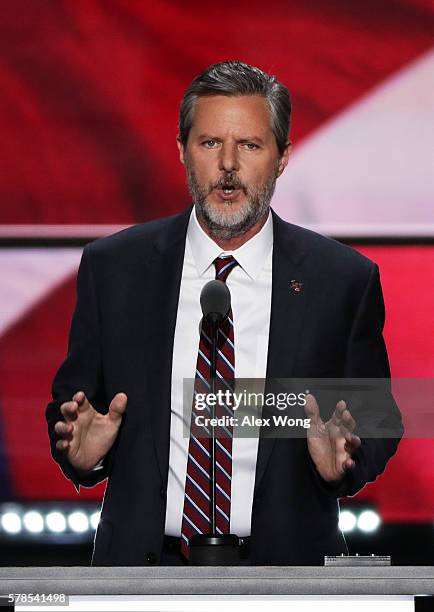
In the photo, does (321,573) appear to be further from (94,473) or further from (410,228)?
(410,228)

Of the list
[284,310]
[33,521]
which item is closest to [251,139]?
[284,310]

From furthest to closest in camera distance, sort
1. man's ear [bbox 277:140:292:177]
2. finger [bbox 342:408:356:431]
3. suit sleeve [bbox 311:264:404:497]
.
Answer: man's ear [bbox 277:140:292:177], suit sleeve [bbox 311:264:404:497], finger [bbox 342:408:356:431]

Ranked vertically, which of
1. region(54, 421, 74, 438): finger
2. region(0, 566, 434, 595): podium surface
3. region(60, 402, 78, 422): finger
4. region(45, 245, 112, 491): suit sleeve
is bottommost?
region(0, 566, 434, 595): podium surface

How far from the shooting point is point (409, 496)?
297 cm

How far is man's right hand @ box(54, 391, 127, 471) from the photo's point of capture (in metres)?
2.06

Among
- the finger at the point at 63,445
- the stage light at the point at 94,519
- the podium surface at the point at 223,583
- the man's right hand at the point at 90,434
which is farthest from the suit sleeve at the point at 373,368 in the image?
the stage light at the point at 94,519

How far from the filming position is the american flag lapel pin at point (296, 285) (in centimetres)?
245

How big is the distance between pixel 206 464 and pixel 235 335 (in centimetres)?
33

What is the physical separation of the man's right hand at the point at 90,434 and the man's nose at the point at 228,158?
0.64 meters

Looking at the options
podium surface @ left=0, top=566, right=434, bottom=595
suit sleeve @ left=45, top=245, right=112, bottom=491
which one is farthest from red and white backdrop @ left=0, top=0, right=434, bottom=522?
podium surface @ left=0, top=566, right=434, bottom=595

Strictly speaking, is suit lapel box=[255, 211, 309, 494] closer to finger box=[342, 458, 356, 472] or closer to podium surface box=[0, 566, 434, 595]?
finger box=[342, 458, 356, 472]

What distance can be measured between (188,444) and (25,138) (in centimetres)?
123

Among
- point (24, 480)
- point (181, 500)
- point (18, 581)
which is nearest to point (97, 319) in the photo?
point (181, 500)

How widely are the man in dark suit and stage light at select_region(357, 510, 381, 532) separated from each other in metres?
0.54
